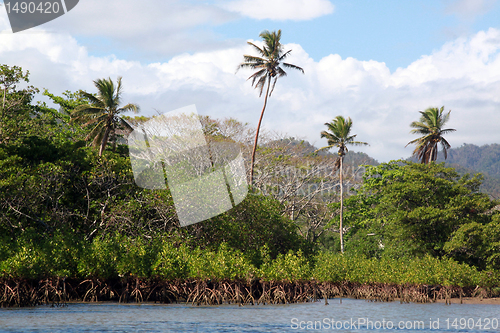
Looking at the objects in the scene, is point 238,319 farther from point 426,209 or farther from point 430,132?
point 430,132

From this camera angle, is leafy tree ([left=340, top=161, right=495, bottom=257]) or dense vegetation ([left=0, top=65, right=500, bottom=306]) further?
leafy tree ([left=340, top=161, right=495, bottom=257])

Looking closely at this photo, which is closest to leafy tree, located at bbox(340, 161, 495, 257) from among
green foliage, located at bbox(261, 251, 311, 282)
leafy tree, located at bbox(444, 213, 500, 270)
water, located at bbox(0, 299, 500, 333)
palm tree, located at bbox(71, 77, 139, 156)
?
leafy tree, located at bbox(444, 213, 500, 270)

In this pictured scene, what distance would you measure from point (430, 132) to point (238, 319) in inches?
1560

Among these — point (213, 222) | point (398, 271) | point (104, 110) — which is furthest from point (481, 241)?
point (104, 110)

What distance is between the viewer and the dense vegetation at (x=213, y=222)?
29.3 meters

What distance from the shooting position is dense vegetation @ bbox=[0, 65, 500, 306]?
2928 cm

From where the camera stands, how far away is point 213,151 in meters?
47.5

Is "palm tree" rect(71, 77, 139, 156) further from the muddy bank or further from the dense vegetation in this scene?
the muddy bank

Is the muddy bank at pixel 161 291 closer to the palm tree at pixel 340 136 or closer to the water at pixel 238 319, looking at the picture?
the water at pixel 238 319

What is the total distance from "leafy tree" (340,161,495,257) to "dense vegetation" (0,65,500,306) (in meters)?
0.10

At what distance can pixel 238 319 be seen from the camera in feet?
78.4

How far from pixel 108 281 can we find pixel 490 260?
2831cm

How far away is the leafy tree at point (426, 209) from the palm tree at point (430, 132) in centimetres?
896

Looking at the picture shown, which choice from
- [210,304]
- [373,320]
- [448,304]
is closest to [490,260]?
[448,304]
